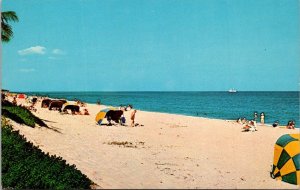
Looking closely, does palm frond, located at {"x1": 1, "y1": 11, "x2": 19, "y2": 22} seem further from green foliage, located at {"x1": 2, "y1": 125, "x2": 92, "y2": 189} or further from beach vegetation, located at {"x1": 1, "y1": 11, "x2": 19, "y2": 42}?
green foliage, located at {"x1": 2, "y1": 125, "x2": 92, "y2": 189}

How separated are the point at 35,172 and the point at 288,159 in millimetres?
6908

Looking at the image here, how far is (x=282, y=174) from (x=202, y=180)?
96.3 inches

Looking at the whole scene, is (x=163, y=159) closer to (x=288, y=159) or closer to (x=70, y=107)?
(x=288, y=159)

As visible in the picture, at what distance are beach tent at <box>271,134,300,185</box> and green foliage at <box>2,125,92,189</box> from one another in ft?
18.6

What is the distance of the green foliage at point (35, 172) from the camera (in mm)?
9211

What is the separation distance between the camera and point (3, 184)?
9539 mm

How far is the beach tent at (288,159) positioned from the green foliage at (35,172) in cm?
566

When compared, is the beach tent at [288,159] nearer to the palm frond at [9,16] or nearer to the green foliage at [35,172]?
the green foliage at [35,172]

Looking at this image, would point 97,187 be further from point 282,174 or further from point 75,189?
point 282,174

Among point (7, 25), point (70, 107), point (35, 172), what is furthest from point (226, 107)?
point (35, 172)

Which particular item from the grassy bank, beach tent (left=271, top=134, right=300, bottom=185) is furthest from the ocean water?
the grassy bank

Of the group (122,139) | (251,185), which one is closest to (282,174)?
(251,185)

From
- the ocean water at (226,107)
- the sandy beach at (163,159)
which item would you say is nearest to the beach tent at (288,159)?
the sandy beach at (163,159)

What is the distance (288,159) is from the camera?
11.5 metres
